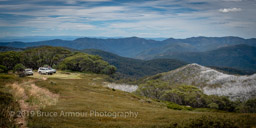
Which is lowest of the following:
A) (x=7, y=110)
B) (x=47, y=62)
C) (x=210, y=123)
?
(x=47, y=62)

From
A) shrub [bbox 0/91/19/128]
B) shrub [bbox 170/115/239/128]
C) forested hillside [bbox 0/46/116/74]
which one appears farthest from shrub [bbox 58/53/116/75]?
shrub [bbox 170/115/239/128]

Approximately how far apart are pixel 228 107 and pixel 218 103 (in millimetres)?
7160

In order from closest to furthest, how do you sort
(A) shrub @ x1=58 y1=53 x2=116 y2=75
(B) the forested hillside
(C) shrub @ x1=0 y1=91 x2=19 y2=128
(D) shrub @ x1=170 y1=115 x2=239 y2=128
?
1. (D) shrub @ x1=170 y1=115 x2=239 y2=128
2. (C) shrub @ x1=0 y1=91 x2=19 y2=128
3. (B) the forested hillside
4. (A) shrub @ x1=58 y1=53 x2=116 y2=75

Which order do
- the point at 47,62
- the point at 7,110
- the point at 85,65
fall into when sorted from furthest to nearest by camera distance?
the point at 85,65 → the point at 47,62 → the point at 7,110

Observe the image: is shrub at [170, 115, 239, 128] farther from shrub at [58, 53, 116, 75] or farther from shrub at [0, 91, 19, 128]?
shrub at [58, 53, 116, 75]

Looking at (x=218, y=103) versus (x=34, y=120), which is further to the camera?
(x=218, y=103)

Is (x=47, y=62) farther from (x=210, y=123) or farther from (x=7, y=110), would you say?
(x=210, y=123)

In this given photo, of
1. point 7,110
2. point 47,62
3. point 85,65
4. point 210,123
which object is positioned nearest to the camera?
point 210,123

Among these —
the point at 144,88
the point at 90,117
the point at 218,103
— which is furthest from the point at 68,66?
the point at 90,117

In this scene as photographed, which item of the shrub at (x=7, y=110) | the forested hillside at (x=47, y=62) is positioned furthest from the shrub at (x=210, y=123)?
the forested hillside at (x=47, y=62)

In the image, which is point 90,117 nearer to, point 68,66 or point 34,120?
point 34,120

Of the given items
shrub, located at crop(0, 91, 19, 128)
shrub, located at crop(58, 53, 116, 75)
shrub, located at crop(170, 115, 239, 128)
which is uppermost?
shrub, located at crop(170, 115, 239, 128)

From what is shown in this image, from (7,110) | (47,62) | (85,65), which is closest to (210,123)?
(7,110)

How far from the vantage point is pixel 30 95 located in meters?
29.0
